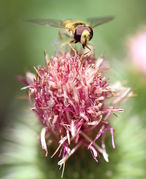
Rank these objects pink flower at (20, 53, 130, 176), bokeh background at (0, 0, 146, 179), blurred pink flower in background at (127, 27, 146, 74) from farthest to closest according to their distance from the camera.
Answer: blurred pink flower in background at (127, 27, 146, 74)
bokeh background at (0, 0, 146, 179)
pink flower at (20, 53, 130, 176)

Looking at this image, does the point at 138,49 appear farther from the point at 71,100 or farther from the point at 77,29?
the point at 71,100

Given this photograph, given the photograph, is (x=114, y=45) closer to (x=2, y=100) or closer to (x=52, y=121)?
(x=2, y=100)

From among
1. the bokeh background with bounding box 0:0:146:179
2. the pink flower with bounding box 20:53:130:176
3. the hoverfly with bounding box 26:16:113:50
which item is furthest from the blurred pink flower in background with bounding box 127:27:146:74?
the pink flower with bounding box 20:53:130:176

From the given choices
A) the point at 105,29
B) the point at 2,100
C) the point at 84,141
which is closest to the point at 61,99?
the point at 84,141

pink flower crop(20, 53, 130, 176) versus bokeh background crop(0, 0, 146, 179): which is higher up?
bokeh background crop(0, 0, 146, 179)

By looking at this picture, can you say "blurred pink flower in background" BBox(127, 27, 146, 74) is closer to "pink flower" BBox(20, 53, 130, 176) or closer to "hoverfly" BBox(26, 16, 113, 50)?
"hoverfly" BBox(26, 16, 113, 50)

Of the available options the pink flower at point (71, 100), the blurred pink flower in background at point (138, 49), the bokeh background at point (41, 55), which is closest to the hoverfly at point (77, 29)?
the pink flower at point (71, 100)
